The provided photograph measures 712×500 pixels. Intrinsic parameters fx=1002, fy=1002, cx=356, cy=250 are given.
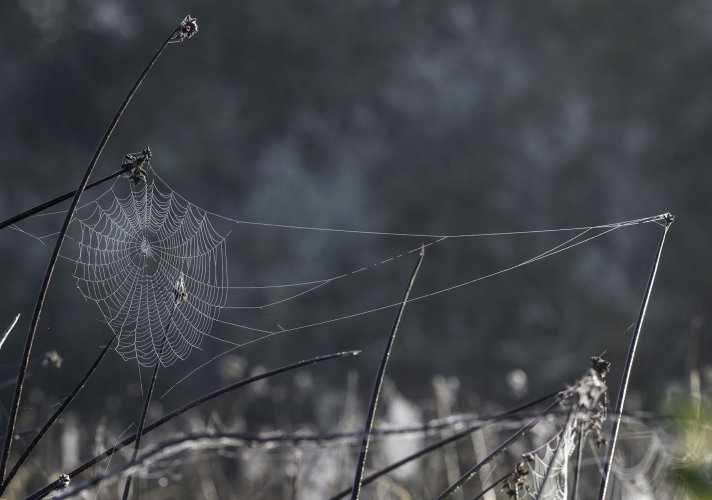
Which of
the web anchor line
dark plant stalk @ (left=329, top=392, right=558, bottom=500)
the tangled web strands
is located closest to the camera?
dark plant stalk @ (left=329, top=392, right=558, bottom=500)

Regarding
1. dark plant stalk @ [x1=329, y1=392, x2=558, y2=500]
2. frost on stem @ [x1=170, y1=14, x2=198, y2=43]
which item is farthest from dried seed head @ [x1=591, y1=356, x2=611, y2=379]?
frost on stem @ [x1=170, y1=14, x2=198, y2=43]

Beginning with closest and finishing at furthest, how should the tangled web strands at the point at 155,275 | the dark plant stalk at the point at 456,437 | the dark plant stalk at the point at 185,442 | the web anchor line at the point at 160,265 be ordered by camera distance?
the dark plant stalk at the point at 185,442 < the dark plant stalk at the point at 456,437 < the web anchor line at the point at 160,265 < the tangled web strands at the point at 155,275

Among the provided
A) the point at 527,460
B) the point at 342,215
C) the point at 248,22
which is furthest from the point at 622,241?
the point at 527,460

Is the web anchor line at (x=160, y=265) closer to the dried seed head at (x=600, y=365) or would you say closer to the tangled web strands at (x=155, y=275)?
the tangled web strands at (x=155, y=275)

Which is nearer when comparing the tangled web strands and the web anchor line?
the web anchor line

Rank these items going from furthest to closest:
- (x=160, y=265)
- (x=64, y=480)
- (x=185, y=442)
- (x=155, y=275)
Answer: (x=155, y=275) → (x=160, y=265) → (x=185, y=442) → (x=64, y=480)

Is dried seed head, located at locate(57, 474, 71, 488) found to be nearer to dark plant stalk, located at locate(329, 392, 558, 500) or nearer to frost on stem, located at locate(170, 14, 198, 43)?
dark plant stalk, located at locate(329, 392, 558, 500)

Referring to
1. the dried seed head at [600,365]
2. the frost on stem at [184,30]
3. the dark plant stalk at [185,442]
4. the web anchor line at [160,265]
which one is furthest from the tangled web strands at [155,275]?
the dried seed head at [600,365]

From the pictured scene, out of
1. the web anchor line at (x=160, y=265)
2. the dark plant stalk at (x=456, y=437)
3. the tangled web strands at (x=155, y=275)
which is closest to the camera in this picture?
the dark plant stalk at (x=456, y=437)

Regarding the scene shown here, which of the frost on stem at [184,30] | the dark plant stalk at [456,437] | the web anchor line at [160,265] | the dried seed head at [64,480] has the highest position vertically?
the web anchor line at [160,265]

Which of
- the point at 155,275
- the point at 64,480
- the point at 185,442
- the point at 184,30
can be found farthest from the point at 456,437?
the point at 155,275

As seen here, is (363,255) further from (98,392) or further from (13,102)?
(13,102)

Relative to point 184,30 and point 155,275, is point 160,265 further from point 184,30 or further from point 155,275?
point 184,30
